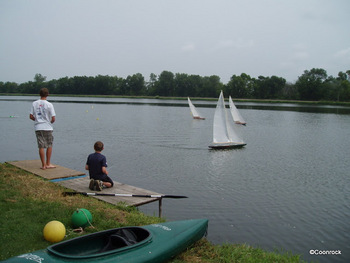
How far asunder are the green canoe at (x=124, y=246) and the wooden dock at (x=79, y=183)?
219 cm

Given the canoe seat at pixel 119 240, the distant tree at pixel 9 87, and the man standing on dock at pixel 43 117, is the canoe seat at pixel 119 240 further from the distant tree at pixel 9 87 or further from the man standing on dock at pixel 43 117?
the distant tree at pixel 9 87

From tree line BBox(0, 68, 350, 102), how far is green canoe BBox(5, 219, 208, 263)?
396 ft

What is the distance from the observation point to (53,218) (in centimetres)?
630

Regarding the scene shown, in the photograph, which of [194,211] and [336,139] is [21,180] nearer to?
[194,211]

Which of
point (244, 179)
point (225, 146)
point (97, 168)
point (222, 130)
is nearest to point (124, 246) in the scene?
point (97, 168)

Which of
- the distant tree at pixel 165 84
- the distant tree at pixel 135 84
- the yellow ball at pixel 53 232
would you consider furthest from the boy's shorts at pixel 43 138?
the distant tree at pixel 135 84

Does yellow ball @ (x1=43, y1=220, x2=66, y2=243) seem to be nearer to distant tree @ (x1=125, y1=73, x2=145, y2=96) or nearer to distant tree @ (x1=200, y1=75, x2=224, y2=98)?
distant tree @ (x1=200, y1=75, x2=224, y2=98)

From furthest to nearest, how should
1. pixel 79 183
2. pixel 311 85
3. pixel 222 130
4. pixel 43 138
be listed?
pixel 311 85
pixel 222 130
pixel 43 138
pixel 79 183

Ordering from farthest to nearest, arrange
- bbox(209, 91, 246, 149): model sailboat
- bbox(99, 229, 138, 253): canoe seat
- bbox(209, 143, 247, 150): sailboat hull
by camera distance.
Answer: bbox(209, 91, 246, 149): model sailboat, bbox(209, 143, 247, 150): sailboat hull, bbox(99, 229, 138, 253): canoe seat

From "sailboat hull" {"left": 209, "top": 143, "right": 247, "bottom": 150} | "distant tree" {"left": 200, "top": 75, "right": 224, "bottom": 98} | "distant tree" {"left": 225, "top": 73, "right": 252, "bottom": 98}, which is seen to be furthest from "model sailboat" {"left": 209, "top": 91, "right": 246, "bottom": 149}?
"distant tree" {"left": 200, "top": 75, "right": 224, "bottom": 98}

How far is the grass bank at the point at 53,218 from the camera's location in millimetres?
5387

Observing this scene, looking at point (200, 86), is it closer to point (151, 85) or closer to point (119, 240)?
point (151, 85)

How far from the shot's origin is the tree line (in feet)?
389

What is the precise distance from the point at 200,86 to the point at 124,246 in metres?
148
